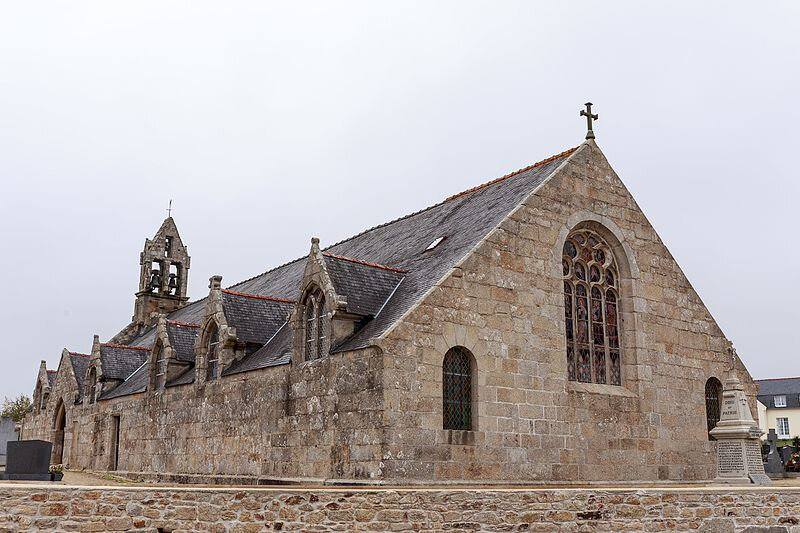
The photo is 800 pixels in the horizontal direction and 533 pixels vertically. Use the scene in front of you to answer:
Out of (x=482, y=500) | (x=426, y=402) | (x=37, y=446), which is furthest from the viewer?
(x=426, y=402)

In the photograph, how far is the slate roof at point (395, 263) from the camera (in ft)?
49.3

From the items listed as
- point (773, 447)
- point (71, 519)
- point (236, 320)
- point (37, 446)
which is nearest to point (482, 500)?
point (71, 519)

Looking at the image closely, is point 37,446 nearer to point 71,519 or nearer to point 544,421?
point 71,519

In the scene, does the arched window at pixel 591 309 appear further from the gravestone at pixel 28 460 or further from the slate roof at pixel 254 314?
the gravestone at pixel 28 460

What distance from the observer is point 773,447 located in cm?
2034

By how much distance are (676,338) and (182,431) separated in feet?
39.6

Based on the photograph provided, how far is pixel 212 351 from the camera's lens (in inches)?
774

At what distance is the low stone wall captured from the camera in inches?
333

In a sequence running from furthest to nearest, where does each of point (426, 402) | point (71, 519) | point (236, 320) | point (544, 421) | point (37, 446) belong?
point (236, 320), point (544, 421), point (426, 402), point (37, 446), point (71, 519)

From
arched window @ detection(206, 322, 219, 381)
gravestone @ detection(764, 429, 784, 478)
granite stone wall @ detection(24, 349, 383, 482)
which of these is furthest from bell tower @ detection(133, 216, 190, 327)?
gravestone @ detection(764, 429, 784, 478)

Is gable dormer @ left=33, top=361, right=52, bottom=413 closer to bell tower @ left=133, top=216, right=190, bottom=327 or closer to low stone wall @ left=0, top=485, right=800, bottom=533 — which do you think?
bell tower @ left=133, top=216, right=190, bottom=327

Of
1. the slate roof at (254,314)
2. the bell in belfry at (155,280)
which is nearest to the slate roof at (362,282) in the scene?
the slate roof at (254,314)

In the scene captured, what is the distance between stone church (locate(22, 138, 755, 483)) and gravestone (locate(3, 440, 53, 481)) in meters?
4.38

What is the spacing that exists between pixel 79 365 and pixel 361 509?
2355 cm
